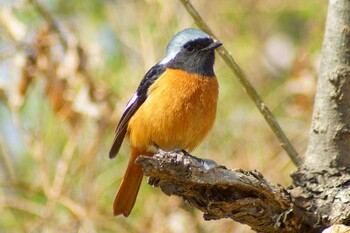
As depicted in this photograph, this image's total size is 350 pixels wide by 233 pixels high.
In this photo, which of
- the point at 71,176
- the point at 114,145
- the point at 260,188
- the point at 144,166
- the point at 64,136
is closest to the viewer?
the point at 144,166

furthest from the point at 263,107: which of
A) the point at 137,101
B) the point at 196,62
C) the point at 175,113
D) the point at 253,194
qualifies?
the point at 137,101

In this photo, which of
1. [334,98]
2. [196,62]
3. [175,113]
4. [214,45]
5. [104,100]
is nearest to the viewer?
[334,98]

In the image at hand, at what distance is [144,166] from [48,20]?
114 inches

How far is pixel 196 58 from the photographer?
15.4ft

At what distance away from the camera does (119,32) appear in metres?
7.22

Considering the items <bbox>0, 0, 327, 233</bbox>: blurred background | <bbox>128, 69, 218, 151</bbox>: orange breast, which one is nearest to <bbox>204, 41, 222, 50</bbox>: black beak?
<bbox>128, 69, 218, 151</bbox>: orange breast

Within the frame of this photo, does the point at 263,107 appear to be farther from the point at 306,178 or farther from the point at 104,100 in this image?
the point at 104,100

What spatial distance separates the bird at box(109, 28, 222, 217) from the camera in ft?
14.3

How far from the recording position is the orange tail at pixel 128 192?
14.9ft

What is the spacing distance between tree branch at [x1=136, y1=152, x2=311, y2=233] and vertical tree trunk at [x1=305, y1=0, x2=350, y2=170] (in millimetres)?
442

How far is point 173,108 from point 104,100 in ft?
4.61

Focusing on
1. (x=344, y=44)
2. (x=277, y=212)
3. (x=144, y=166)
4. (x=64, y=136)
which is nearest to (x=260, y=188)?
(x=277, y=212)

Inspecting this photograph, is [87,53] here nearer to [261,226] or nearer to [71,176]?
[71,176]

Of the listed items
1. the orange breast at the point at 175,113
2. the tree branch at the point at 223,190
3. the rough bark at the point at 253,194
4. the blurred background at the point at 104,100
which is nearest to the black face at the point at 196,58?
the orange breast at the point at 175,113
